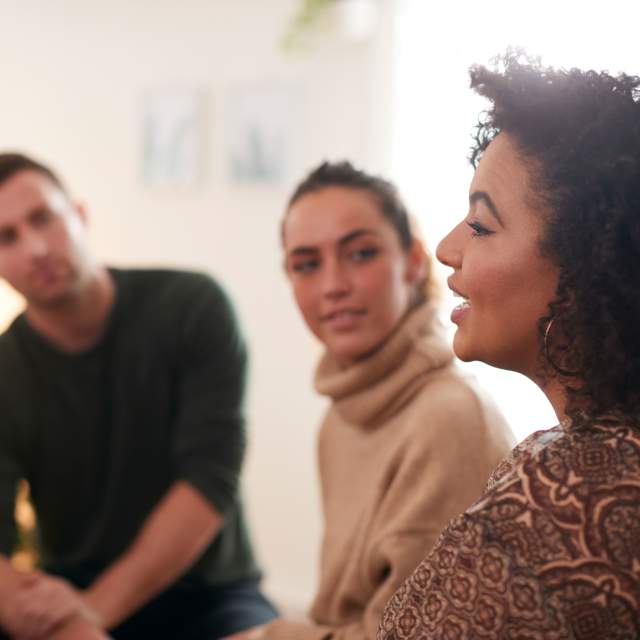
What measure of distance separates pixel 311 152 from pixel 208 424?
1732mm

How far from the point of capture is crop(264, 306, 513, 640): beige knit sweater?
1.27 meters

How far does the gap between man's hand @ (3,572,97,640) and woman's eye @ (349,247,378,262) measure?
0.85 meters

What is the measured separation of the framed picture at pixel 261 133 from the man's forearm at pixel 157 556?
73.5 inches

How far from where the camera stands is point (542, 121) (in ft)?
3.00

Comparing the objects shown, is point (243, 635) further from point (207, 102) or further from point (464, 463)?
point (207, 102)

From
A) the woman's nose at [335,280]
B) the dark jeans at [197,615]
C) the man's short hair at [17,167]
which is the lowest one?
the dark jeans at [197,615]

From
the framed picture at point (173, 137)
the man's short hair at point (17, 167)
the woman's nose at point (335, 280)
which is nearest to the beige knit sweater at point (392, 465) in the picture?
the woman's nose at point (335, 280)

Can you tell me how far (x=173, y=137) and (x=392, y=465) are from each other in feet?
8.83

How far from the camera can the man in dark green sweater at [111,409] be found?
6.35 ft

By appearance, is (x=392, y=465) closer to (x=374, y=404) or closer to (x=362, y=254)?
(x=374, y=404)

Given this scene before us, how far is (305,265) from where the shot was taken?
152cm

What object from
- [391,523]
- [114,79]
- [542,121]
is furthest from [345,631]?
[114,79]

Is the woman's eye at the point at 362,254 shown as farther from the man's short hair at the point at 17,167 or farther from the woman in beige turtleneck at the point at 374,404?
the man's short hair at the point at 17,167

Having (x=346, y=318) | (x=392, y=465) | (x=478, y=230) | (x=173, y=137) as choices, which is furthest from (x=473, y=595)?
(x=173, y=137)
